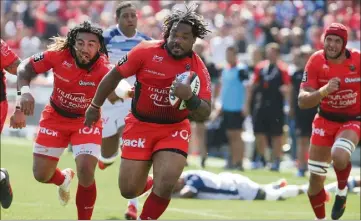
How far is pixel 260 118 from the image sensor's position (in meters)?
20.3

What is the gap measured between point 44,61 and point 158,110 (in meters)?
1.65

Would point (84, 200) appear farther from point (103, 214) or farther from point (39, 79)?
point (39, 79)

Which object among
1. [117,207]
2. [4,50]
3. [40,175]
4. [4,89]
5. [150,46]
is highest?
[150,46]

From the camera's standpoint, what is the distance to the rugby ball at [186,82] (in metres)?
9.27

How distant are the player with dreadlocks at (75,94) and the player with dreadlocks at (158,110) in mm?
879

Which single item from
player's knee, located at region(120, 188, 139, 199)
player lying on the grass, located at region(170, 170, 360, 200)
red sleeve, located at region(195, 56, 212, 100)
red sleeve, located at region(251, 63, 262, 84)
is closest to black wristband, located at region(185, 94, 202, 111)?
red sleeve, located at region(195, 56, 212, 100)

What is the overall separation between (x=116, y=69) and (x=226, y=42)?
15108 mm

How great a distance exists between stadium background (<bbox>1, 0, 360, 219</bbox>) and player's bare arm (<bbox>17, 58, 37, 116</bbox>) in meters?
3.18

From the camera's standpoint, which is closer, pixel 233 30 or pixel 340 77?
pixel 340 77

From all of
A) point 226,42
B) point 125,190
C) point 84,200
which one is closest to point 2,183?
point 84,200

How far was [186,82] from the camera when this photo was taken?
30.3 ft

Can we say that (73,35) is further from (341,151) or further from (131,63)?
(341,151)

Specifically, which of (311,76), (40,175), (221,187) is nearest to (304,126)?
(221,187)

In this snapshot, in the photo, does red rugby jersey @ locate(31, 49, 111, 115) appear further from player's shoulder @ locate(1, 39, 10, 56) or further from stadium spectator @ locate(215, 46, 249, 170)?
stadium spectator @ locate(215, 46, 249, 170)
